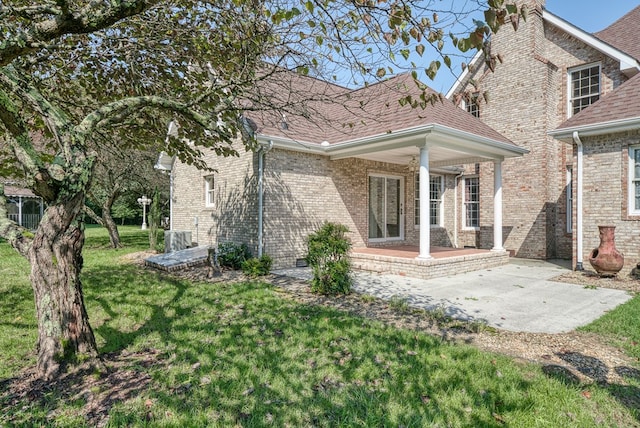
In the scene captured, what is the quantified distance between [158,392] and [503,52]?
16288mm

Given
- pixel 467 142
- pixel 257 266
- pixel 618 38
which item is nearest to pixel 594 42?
pixel 618 38

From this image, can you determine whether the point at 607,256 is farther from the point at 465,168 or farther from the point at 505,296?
the point at 465,168

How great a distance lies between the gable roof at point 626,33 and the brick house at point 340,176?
5935mm

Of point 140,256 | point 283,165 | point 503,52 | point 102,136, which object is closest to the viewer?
point 102,136

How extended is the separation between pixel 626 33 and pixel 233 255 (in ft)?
53.2

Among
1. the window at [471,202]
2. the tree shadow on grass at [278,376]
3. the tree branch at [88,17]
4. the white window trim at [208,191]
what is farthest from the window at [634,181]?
the white window trim at [208,191]

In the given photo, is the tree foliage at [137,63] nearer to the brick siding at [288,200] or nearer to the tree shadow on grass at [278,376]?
the tree shadow on grass at [278,376]

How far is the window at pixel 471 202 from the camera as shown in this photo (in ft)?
50.3

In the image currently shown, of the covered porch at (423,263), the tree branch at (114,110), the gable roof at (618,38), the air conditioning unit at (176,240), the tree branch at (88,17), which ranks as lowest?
the covered porch at (423,263)

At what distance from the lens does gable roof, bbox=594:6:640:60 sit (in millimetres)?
12626

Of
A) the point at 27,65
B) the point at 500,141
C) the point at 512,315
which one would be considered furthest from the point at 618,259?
the point at 27,65

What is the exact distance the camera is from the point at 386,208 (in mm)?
13312

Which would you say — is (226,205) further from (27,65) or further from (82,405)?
(82,405)

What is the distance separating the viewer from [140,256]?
12.7 metres
